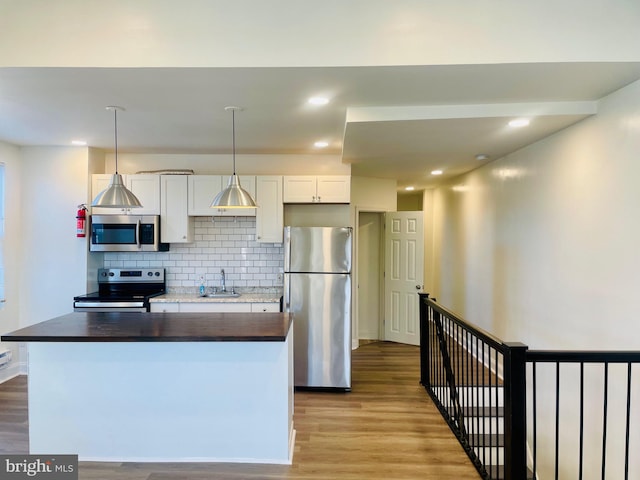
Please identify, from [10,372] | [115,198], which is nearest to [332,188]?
[115,198]

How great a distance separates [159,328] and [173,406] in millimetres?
562

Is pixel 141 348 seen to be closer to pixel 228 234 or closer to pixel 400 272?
pixel 228 234

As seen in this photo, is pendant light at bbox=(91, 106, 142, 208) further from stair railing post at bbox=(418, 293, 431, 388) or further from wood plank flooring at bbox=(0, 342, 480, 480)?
stair railing post at bbox=(418, 293, 431, 388)

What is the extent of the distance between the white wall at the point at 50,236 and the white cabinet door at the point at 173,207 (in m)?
0.86

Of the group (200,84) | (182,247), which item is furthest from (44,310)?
(200,84)

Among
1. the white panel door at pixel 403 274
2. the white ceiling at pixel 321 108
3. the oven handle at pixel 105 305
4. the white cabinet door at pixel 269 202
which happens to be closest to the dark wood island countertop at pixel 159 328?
the oven handle at pixel 105 305

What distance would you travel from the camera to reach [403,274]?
5418 mm

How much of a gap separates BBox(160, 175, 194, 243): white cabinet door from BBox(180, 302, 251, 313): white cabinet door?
86cm

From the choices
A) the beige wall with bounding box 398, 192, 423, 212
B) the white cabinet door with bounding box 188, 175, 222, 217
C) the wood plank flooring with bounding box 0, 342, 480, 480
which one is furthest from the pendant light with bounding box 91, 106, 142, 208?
the beige wall with bounding box 398, 192, 423, 212

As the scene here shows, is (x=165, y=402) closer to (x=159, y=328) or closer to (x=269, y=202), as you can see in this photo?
(x=159, y=328)

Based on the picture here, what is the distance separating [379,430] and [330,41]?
2941mm

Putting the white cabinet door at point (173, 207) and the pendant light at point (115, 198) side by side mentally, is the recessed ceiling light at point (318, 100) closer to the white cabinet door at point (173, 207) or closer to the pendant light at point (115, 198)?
the pendant light at point (115, 198)

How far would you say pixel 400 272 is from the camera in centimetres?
545

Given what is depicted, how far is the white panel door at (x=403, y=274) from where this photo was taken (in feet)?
17.4
